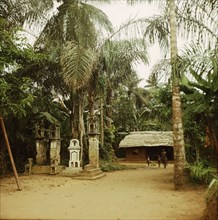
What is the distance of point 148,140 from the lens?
82.6 feet

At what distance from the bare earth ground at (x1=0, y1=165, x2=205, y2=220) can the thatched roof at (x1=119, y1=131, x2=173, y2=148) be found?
14.3 m

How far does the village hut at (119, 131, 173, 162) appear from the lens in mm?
24922

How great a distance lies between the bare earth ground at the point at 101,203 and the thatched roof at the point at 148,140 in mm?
14336

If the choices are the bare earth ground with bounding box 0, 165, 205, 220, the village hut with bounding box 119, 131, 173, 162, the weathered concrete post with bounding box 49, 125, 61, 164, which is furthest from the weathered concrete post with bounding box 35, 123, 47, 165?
the village hut with bounding box 119, 131, 173, 162

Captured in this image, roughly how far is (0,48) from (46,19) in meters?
5.47

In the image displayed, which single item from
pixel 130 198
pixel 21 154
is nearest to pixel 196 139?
pixel 130 198

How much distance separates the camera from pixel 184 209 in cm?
683

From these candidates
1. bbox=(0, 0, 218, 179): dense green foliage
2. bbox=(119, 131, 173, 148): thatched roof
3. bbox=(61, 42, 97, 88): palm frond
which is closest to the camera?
bbox=(0, 0, 218, 179): dense green foliage

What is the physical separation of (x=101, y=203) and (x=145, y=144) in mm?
17375

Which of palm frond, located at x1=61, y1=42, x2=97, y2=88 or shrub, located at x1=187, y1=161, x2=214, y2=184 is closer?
shrub, located at x1=187, y1=161, x2=214, y2=184

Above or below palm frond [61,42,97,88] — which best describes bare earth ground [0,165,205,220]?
below

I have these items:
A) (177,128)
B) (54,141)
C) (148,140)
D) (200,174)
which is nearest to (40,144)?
(54,141)

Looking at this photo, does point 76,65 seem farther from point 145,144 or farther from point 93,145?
point 145,144

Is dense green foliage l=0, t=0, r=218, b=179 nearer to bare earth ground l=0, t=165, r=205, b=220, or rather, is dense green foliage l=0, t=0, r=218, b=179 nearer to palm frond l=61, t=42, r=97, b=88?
palm frond l=61, t=42, r=97, b=88
